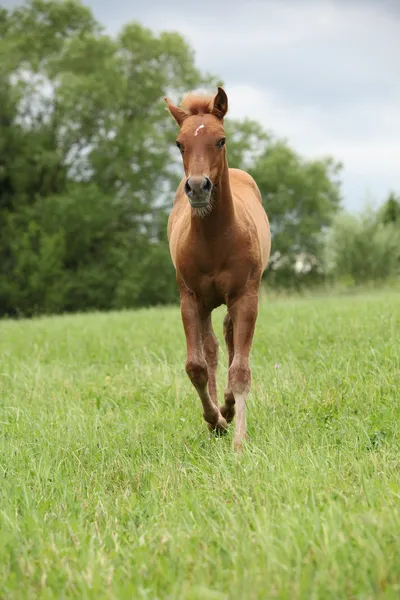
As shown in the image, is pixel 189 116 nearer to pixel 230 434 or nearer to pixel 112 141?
pixel 230 434

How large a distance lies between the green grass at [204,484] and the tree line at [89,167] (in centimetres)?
2331

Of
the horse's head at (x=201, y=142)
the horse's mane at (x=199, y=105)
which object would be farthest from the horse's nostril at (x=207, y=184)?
the horse's mane at (x=199, y=105)

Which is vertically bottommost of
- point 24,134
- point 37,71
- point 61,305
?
point 61,305

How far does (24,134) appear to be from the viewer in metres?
30.4

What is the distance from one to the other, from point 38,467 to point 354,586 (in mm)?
2413

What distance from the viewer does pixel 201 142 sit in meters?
4.16

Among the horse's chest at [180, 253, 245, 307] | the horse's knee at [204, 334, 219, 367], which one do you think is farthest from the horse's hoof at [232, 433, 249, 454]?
the horse's knee at [204, 334, 219, 367]

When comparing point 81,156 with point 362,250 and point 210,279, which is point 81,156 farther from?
point 210,279

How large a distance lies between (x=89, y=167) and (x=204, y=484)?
30.5 metres

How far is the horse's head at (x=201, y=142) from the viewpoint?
3.96 meters

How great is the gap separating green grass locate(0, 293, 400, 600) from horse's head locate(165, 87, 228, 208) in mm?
1582

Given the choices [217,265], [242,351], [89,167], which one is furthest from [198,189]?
[89,167]

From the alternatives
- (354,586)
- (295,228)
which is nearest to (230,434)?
(354,586)

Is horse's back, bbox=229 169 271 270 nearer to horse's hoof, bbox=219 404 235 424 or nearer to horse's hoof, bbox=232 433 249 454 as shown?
horse's hoof, bbox=219 404 235 424
